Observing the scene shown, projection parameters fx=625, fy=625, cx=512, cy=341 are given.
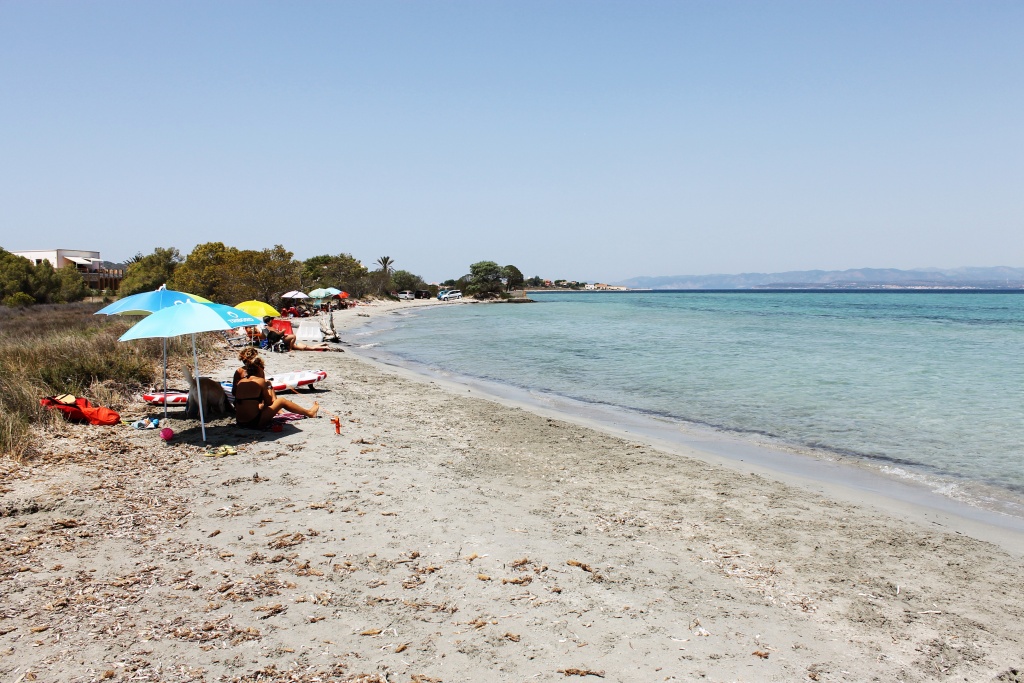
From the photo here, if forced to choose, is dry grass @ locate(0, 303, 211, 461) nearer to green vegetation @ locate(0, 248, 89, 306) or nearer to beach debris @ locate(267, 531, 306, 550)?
beach debris @ locate(267, 531, 306, 550)

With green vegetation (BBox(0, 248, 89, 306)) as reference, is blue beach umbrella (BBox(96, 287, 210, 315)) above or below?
below

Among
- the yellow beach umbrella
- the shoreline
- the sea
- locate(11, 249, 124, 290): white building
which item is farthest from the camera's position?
locate(11, 249, 124, 290): white building

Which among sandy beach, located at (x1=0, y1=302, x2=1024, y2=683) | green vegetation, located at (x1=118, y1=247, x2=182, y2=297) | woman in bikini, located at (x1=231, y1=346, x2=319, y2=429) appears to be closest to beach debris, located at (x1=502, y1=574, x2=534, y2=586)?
sandy beach, located at (x1=0, y1=302, x2=1024, y2=683)

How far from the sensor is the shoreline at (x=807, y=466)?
646cm

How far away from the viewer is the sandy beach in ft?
11.4

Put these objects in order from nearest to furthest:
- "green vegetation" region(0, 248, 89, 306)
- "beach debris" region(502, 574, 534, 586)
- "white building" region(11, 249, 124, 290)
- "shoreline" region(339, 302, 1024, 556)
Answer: "beach debris" region(502, 574, 534, 586) < "shoreline" region(339, 302, 1024, 556) < "green vegetation" region(0, 248, 89, 306) < "white building" region(11, 249, 124, 290)

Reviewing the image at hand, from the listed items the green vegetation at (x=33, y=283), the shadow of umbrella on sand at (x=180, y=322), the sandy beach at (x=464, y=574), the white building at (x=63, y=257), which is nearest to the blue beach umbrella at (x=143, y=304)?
the shadow of umbrella on sand at (x=180, y=322)

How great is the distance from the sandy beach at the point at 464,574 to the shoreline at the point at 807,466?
0.34 m

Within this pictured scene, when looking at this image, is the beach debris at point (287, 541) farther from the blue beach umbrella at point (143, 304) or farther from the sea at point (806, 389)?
the sea at point (806, 389)

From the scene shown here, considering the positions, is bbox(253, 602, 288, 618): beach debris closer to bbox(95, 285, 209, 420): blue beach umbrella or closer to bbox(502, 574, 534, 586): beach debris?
bbox(502, 574, 534, 586): beach debris

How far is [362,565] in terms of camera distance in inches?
180

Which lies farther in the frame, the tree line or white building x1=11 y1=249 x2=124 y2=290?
white building x1=11 y1=249 x2=124 y2=290

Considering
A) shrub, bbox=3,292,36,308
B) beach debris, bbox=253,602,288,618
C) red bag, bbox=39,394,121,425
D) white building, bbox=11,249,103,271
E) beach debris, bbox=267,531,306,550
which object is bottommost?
beach debris, bbox=253,602,288,618

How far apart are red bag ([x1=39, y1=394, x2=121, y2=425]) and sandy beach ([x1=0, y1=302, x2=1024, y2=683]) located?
0.52 meters
